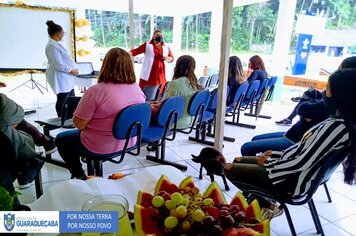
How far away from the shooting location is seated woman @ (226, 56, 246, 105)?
145 inches

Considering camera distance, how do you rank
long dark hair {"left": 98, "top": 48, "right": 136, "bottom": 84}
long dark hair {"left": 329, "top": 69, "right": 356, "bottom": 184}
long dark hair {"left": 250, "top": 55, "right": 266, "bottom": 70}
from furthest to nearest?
long dark hair {"left": 250, "top": 55, "right": 266, "bottom": 70} → long dark hair {"left": 98, "top": 48, "right": 136, "bottom": 84} → long dark hair {"left": 329, "top": 69, "right": 356, "bottom": 184}

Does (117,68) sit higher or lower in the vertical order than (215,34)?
lower

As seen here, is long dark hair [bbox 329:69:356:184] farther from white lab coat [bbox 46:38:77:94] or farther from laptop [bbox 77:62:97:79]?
laptop [bbox 77:62:97:79]

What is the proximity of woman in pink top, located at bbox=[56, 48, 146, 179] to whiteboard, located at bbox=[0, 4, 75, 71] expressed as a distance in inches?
221

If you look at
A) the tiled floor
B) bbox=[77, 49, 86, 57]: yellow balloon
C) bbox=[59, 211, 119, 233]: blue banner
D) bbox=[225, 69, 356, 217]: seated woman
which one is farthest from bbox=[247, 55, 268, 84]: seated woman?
bbox=[77, 49, 86, 57]: yellow balloon

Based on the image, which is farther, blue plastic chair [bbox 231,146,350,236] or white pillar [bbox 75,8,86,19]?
white pillar [bbox 75,8,86,19]

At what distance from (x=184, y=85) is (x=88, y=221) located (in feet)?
6.92

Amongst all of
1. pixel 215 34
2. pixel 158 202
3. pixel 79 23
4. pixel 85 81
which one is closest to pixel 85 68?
pixel 85 81

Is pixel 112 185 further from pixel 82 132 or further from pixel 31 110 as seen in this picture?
pixel 31 110

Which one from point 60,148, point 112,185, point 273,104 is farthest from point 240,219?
point 273,104

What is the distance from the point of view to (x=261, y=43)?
693cm

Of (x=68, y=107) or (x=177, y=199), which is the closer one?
(x=177, y=199)

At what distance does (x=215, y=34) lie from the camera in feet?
25.3

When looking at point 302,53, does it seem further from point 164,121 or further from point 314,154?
point 314,154
